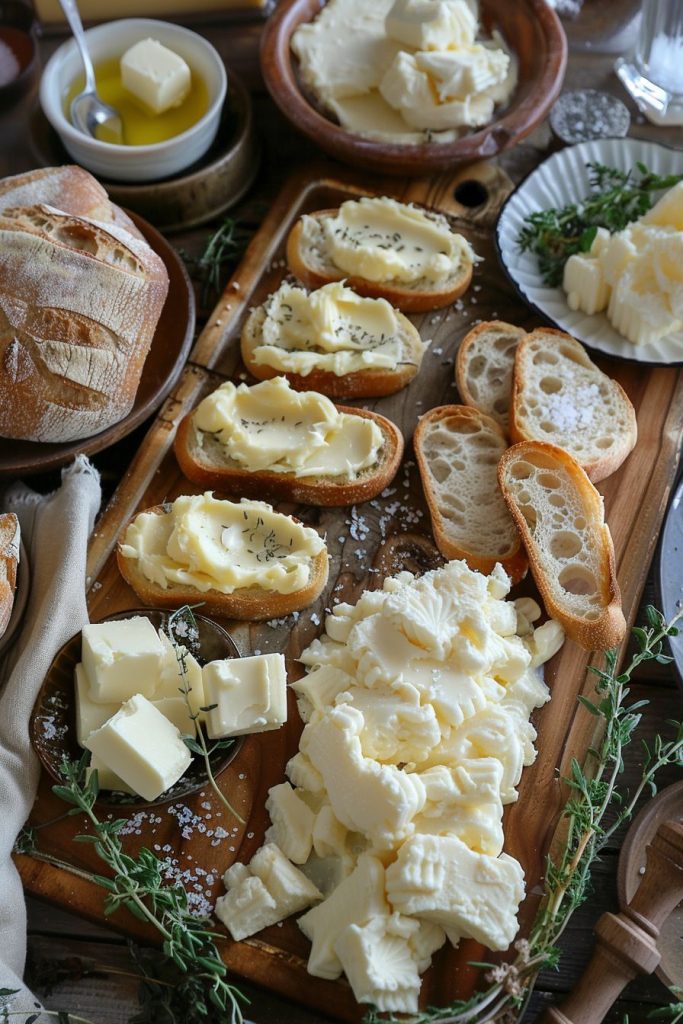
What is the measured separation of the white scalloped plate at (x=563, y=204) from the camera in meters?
2.80

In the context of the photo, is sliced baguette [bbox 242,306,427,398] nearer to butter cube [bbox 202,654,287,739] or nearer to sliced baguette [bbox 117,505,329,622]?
sliced baguette [bbox 117,505,329,622]

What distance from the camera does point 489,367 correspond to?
2.79 metres

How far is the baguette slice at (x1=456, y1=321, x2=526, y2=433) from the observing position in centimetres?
275

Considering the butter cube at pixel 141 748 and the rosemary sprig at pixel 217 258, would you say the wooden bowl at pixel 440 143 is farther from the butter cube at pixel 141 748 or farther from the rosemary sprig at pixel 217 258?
the butter cube at pixel 141 748

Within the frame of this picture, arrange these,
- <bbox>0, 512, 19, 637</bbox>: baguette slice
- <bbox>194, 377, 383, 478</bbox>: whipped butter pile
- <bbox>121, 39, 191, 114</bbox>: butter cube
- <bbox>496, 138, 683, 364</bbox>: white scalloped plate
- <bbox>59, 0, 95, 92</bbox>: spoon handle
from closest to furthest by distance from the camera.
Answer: <bbox>0, 512, 19, 637</bbox>: baguette slice → <bbox>194, 377, 383, 478</bbox>: whipped butter pile → <bbox>496, 138, 683, 364</bbox>: white scalloped plate → <bbox>59, 0, 95, 92</bbox>: spoon handle → <bbox>121, 39, 191, 114</bbox>: butter cube

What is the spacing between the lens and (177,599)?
2420 mm

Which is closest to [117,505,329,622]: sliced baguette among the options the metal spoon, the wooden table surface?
the wooden table surface

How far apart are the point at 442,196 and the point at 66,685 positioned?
1806 mm

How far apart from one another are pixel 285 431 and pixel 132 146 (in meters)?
1.06

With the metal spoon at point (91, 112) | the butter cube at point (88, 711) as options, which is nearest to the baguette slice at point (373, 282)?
the metal spoon at point (91, 112)

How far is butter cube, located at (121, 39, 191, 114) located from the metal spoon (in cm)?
10

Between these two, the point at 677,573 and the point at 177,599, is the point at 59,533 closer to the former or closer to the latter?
the point at 177,599

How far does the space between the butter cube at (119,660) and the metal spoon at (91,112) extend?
1604 millimetres

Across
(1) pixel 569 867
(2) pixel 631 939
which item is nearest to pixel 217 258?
(1) pixel 569 867
